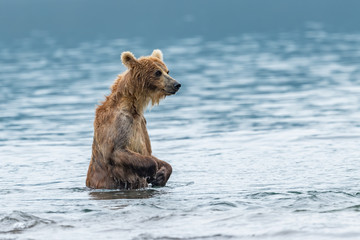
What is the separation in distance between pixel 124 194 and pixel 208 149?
392 centimetres

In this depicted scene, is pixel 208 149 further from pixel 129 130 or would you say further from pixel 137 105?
pixel 129 130

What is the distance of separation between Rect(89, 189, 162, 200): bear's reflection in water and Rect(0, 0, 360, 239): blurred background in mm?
26

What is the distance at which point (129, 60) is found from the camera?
1044cm

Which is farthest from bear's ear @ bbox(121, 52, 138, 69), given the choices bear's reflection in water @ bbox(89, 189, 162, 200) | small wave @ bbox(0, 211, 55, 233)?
small wave @ bbox(0, 211, 55, 233)

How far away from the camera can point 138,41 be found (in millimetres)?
52969

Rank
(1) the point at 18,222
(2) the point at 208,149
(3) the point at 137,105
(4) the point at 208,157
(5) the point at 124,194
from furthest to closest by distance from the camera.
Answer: (2) the point at 208,149, (4) the point at 208,157, (3) the point at 137,105, (5) the point at 124,194, (1) the point at 18,222

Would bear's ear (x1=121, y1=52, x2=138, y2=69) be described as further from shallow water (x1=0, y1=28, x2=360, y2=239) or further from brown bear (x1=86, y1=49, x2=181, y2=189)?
shallow water (x1=0, y1=28, x2=360, y2=239)

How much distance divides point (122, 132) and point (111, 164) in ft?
1.55

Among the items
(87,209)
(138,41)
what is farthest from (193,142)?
(138,41)

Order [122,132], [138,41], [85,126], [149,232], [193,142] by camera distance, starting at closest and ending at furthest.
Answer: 1. [149,232]
2. [122,132]
3. [193,142]
4. [85,126]
5. [138,41]

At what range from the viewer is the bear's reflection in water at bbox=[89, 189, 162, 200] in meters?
10.2

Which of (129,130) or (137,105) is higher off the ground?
(137,105)

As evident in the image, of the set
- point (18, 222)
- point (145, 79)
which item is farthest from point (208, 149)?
point (18, 222)

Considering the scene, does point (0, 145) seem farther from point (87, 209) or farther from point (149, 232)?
point (149, 232)
